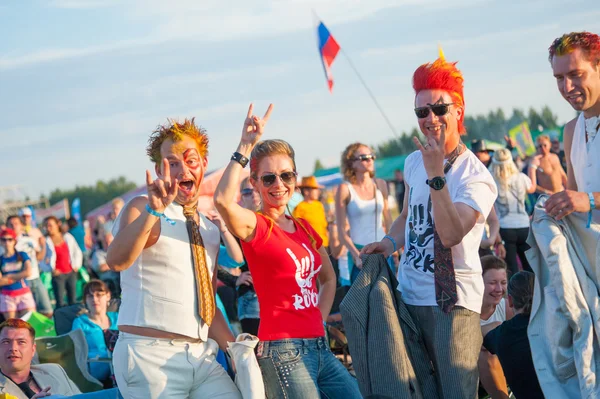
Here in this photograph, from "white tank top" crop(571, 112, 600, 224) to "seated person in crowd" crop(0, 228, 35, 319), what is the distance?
826cm

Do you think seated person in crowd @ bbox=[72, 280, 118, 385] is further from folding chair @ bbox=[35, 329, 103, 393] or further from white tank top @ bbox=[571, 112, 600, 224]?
white tank top @ bbox=[571, 112, 600, 224]

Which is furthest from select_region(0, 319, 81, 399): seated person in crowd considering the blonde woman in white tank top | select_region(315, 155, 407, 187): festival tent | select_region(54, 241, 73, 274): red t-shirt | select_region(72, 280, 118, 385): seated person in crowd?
select_region(315, 155, 407, 187): festival tent

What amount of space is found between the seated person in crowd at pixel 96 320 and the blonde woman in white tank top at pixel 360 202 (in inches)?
91.4

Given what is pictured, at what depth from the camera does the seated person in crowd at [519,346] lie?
13.8 ft

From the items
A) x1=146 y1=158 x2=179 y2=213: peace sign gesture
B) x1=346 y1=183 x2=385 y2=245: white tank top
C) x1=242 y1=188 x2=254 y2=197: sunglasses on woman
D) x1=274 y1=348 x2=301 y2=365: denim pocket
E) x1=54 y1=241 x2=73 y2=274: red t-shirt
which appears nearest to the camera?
x1=146 y1=158 x2=179 y2=213: peace sign gesture

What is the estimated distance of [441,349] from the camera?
135 inches

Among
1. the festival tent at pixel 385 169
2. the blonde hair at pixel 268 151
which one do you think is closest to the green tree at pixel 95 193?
the festival tent at pixel 385 169

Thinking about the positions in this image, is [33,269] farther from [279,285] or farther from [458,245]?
[458,245]

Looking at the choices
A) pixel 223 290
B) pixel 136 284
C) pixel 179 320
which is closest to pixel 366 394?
pixel 179 320

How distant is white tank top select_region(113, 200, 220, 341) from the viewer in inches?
128

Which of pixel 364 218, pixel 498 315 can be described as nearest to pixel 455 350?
pixel 498 315

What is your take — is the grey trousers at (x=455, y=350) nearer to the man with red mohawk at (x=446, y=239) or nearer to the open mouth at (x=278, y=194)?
the man with red mohawk at (x=446, y=239)

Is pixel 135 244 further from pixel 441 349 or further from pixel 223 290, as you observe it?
pixel 223 290

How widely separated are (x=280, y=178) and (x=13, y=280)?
7.77 metres
